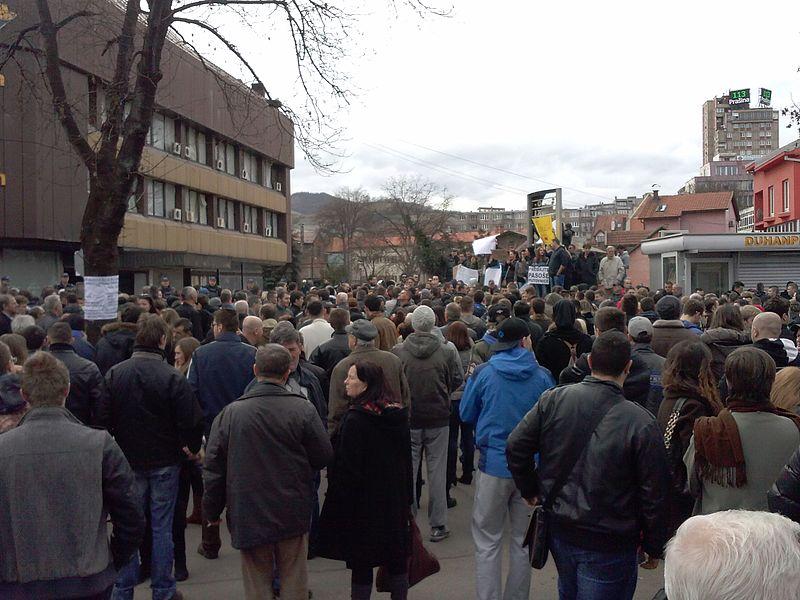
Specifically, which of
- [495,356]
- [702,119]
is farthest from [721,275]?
[702,119]

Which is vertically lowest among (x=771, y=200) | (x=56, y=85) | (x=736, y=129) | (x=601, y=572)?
(x=601, y=572)

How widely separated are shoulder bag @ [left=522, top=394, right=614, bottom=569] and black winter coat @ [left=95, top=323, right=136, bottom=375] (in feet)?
16.1

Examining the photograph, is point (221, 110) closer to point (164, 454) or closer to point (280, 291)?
point (280, 291)

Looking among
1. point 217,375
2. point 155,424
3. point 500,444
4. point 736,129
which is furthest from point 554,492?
point 736,129

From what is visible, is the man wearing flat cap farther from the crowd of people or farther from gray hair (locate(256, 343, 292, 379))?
gray hair (locate(256, 343, 292, 379))

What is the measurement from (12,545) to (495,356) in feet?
11.0

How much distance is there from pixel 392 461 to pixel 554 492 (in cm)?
123

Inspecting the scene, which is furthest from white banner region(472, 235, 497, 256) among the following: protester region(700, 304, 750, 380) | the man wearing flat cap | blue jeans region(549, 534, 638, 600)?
blue jeans region(549, 534, 638, 600)

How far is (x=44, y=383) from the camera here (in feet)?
12.3

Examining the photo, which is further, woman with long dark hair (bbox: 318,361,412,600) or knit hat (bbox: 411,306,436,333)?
knit hat (bbox: 411,306,436,333)

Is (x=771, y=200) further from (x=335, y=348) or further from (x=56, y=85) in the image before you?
(x=56, y=85)

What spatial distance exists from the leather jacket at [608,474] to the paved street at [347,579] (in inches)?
84.4

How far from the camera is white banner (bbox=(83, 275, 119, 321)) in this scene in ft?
30.2

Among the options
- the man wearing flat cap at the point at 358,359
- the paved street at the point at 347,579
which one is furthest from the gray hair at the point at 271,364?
the paved street at the point at 347,579
